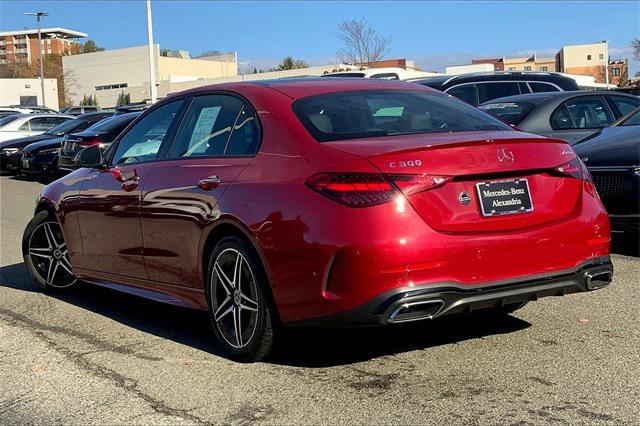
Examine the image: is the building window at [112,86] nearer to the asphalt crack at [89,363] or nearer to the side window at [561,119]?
the side window at [561,119]

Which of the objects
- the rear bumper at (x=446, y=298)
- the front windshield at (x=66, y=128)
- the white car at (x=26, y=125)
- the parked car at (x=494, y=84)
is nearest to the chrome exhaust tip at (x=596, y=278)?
the rear bumper at (x=446, y=298)

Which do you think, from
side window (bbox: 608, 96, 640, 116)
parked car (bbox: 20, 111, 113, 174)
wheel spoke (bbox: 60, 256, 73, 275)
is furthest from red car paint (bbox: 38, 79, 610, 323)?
parked car (bbox: 20, 111, 113, 174)

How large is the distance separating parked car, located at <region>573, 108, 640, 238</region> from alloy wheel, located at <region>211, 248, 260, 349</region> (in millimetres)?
3940

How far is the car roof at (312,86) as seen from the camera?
15.8ft

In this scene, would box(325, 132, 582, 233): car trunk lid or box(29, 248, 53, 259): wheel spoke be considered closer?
box(325, 132, 582, 233): car trunk lid

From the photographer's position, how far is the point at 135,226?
212 inches

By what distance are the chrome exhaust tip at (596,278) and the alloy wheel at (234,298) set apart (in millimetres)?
1863

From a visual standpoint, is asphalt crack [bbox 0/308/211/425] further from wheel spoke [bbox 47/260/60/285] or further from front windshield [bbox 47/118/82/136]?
front windshield [bbox 47/118/82/136]

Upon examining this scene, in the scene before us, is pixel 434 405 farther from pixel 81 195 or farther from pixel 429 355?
pixel 81 195

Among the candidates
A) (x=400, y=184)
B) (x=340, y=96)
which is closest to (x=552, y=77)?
(x=340, y=96)

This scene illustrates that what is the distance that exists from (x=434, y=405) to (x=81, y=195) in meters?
3.64

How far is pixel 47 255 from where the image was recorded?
267 inches

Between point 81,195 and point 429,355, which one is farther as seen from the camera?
point 81,195

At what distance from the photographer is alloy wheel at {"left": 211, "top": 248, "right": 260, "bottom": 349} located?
4.41 meters
